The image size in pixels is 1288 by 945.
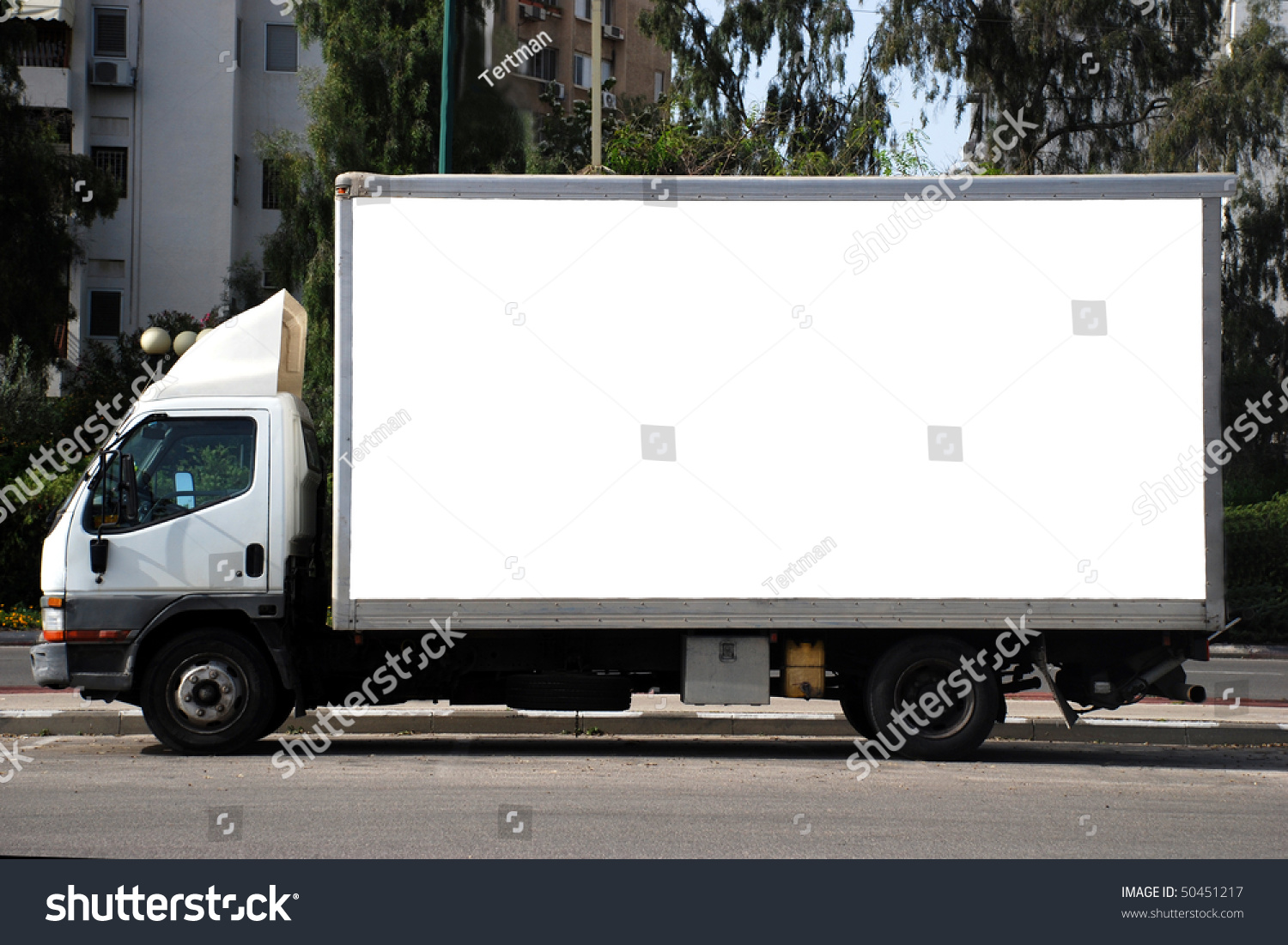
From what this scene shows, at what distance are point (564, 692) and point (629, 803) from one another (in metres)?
1.71

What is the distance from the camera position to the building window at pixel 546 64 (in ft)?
132

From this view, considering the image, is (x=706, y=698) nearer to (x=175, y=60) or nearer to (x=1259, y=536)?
(x=1259, y=536)

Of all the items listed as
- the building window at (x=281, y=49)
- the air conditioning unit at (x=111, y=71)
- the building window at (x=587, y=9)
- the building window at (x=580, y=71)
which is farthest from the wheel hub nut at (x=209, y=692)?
the building window at (x=587, y=9)

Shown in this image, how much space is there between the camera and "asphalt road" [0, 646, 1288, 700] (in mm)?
14219

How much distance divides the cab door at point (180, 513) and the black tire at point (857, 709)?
157 inches

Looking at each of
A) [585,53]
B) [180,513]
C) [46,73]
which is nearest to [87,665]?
[180,513]

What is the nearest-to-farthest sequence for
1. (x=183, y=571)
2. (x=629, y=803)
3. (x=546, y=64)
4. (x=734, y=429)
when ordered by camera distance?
(x=629, y=803)
(x=734, y=429)
(x=183, y=571)
(x=546, y=64)

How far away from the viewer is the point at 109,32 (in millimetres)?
33125

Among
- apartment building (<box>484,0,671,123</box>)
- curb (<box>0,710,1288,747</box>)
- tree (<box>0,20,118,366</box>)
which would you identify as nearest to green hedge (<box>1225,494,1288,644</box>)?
curb (<box>0,710,1288,747</box>)

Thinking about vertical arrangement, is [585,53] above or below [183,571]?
above

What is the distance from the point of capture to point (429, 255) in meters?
8.44

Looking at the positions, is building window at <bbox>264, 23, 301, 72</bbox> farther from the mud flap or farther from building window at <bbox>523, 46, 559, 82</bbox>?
the mud flap

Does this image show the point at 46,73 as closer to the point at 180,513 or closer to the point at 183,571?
the point at 180,513
